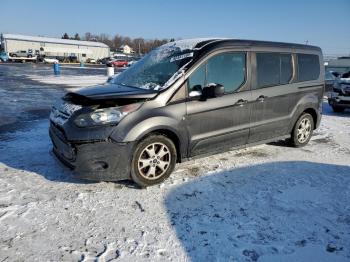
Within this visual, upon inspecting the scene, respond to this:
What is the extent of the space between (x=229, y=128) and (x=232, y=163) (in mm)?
677

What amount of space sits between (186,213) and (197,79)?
194 centimetres

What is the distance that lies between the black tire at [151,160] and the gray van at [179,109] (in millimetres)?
13

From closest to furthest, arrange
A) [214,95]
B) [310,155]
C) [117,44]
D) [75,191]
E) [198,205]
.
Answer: [198,205]
[75,191]
[214,95]
[310,155]
[117,44]

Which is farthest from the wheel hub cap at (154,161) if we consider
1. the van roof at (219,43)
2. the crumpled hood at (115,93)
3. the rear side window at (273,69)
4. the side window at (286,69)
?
the side window at (286,69)

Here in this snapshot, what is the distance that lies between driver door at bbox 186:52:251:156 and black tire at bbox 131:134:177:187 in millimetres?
375

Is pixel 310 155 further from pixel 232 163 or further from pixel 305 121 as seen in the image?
pixel 232 163

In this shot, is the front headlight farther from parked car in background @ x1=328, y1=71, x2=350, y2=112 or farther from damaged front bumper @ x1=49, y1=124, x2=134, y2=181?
parked car in background @ x1=328, y1=71, x2=350, y2=112

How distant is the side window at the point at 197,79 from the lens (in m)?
4.86

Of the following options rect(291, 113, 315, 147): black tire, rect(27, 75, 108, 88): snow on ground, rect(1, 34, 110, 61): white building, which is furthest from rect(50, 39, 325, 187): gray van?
rect(1, 34, 110, 61): white building

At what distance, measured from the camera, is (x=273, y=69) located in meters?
5.98

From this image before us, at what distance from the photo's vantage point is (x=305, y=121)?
22.3 ft

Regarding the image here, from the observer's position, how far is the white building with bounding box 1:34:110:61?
249 feet

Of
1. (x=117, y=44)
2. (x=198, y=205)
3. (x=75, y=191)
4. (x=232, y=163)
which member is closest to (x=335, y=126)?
(x=232, y=163)

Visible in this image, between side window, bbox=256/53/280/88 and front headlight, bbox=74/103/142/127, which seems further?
side window, bbox=256/53/280/88
